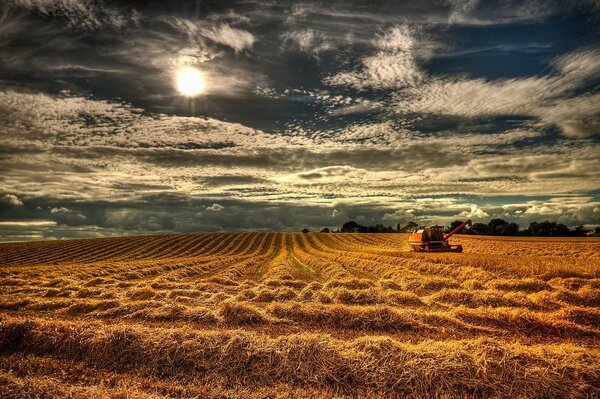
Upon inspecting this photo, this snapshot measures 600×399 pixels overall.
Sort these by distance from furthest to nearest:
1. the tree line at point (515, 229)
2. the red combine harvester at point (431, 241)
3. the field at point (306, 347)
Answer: the tree line at point (515, 229), the red combine harvester at point (431, 241), the field at point (306, 347)

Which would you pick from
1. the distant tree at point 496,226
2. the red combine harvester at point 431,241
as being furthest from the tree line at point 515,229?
the red combine harvester at point 431,241

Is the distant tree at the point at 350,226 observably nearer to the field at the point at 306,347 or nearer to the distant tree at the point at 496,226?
the distant tree at the point at 496,226

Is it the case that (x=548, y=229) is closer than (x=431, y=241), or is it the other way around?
(x=431, y=241)

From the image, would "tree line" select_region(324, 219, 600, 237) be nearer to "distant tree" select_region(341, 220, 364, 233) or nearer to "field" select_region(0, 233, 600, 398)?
"distant tree" select_region(341, 220, 364, 233)

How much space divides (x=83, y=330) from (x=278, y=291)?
699 centimetres

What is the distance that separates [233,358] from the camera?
6.25 meters

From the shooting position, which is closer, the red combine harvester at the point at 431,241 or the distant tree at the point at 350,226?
the red combine harvester at the point at 431,241

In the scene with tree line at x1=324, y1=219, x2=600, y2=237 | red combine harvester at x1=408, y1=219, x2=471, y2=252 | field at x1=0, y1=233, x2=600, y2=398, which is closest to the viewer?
field at x1=0, y1=233, x2=600, y2=398

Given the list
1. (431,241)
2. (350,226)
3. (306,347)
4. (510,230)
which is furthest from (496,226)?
(306,347)

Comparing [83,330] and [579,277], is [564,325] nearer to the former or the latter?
[579,277]

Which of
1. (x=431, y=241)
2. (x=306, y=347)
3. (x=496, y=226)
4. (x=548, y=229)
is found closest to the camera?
(x=306, y=347)

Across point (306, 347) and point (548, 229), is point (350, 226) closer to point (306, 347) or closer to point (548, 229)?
point (548, 229)

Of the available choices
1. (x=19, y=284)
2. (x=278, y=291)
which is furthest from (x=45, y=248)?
(x=278, y=291)

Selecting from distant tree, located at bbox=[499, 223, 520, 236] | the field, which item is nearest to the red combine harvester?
the field
